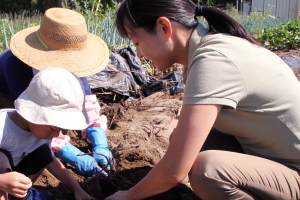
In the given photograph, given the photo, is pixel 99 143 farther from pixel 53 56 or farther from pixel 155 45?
pixel 155 45

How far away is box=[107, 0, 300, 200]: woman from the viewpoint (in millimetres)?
1307

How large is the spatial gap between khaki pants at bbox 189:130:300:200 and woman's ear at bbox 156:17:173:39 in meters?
0.58

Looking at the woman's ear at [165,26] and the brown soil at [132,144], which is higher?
the woman's ear at [165,26]

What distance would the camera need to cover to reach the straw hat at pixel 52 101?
139 cm

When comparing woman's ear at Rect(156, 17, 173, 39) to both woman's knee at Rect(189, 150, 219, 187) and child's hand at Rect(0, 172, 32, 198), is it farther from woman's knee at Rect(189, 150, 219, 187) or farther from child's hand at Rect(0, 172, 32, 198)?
child's hand at Rect(0, 172, 32, 198)

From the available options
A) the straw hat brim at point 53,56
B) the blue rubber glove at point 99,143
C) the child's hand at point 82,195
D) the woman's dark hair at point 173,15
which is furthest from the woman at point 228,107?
the blue rubber glove at point 99,143

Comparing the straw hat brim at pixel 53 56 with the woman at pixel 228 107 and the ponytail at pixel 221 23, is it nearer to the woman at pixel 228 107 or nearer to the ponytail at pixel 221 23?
the woman at pixel 228 107

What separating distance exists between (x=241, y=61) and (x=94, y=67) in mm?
1067

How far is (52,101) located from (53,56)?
2.22ft

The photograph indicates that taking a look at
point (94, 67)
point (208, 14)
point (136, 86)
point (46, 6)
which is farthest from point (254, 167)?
point (46, 6)

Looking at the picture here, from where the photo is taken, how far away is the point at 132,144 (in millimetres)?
2432

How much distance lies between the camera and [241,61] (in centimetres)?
130

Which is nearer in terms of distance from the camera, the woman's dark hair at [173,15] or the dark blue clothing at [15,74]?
the woman's dark hair at [173,15]

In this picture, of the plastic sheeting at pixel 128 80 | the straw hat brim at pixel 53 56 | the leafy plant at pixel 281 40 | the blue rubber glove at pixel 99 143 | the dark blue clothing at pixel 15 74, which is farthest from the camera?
the leafy plant at pixel 281 40
